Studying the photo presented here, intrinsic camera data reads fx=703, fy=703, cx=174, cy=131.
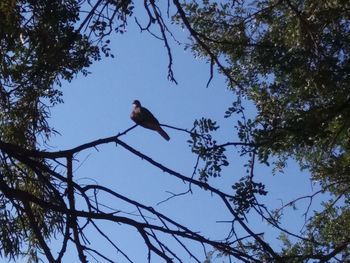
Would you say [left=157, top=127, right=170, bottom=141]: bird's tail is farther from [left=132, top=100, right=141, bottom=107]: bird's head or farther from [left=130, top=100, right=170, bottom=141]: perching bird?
[left=132, top=100, right=141, bottom=107]: bird's head

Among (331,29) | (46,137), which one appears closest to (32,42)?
(46,137)

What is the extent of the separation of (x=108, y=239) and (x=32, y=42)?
88.5 inches

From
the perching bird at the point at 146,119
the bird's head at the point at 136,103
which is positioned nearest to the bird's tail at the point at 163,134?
the perching bird at the point at 146,119

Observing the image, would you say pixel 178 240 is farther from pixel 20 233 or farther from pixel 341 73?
pixel 341 73

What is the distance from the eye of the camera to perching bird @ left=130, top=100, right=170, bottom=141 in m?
4.98

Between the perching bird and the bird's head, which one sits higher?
the bird's head

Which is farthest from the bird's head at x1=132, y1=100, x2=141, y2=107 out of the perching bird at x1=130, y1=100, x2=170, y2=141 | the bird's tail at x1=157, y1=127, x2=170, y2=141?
the bird's tail at x1=157, y1=127, x2=170, y2=141

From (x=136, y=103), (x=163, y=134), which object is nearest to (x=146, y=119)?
(x=163, y=134)

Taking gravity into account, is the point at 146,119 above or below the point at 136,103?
below

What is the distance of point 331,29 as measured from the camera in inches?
249

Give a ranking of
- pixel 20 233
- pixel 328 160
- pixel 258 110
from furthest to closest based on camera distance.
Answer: pixel 328 160, pixel 258 110, pixel 20 233

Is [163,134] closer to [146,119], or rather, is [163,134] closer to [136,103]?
[146,119]

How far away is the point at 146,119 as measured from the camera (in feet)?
16.4

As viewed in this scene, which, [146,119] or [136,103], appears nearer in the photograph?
[146,119]
